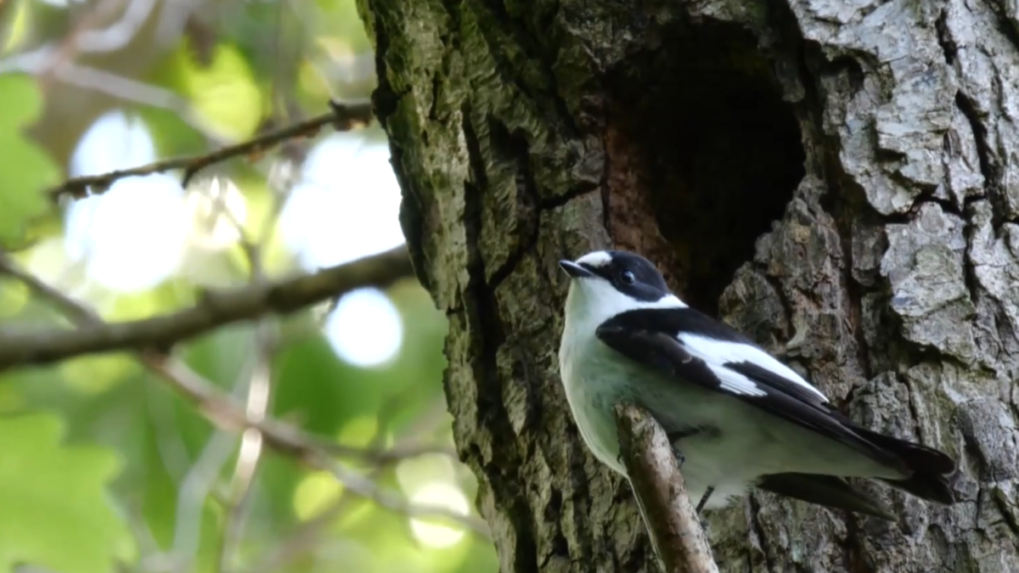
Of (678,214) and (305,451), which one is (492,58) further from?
(305,451)

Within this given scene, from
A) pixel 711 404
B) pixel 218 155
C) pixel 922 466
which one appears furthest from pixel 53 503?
pixel 922 466

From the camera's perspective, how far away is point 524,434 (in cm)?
257

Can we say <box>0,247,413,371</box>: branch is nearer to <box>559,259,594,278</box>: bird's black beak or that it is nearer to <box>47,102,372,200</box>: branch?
<box>47,102,372,200</box>: branch

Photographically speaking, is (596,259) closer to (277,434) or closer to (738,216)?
(738,216)

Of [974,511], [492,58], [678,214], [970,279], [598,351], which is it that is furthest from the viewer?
[678,214]

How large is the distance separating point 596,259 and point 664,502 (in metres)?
1.15

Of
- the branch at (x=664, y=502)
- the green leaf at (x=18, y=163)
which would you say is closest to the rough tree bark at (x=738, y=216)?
the branch at (x=664, y=502)

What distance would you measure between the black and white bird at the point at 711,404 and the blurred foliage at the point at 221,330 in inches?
76.6

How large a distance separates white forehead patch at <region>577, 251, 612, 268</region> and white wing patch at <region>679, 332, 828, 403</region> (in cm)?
32

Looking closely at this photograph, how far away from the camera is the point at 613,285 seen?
2.60 m

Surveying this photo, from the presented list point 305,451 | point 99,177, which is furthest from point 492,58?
point 305,451

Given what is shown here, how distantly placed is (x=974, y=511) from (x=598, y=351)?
81 centimetres

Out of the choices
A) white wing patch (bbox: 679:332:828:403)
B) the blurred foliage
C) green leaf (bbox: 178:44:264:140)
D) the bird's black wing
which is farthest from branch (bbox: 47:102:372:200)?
green leaf (bbox: 178:44:264:140)

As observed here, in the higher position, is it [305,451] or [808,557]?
Result: [808,557]
